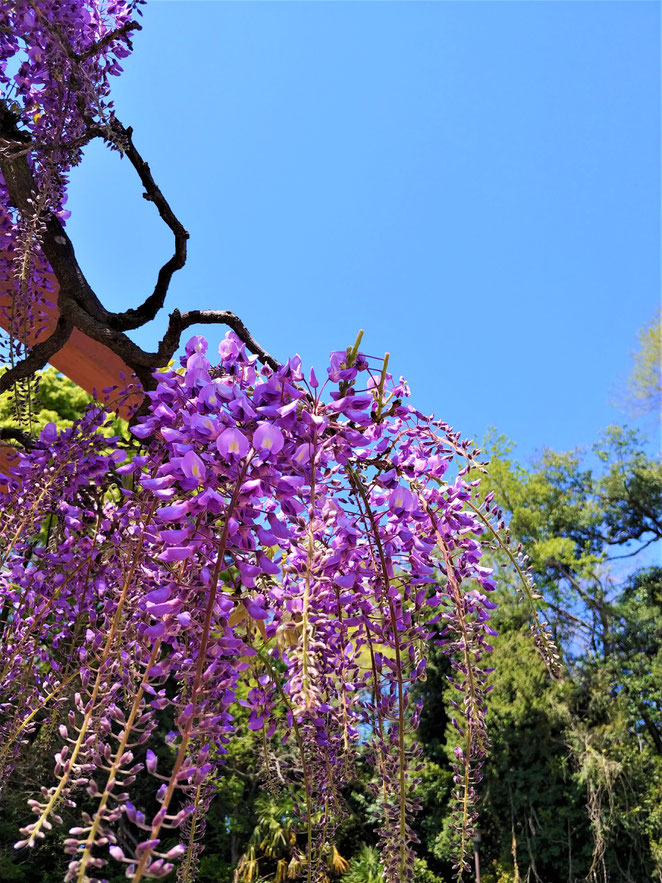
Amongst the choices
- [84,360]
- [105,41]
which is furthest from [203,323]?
[84,360]

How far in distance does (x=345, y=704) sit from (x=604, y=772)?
24.4 ft

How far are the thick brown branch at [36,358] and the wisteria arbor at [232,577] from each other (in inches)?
2.9

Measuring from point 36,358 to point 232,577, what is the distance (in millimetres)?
1063

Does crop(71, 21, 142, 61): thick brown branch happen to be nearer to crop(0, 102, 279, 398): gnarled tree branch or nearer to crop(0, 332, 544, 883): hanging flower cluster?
crop(0, 102, 279, 398): gnarled tree branch

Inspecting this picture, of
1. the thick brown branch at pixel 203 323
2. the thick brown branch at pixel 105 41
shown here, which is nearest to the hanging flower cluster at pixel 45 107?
the thick brown branch at pixel 105 41

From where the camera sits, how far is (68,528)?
152 cm

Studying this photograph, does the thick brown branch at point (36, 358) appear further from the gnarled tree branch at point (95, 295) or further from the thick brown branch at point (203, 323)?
the thick brown branch at point (203, 323)

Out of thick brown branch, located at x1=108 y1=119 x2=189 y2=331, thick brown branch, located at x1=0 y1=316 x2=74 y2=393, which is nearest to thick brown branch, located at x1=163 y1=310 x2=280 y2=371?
thick brown branch, located at x1=108 y1=119 x2=189 y2=331

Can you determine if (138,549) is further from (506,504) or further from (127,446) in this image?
(506,504)

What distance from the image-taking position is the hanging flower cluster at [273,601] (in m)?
0.68

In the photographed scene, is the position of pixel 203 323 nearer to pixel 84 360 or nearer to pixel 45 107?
pixel 45 107

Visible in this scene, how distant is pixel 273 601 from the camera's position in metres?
1.07

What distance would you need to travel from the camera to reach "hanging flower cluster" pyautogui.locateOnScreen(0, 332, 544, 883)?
0.68m

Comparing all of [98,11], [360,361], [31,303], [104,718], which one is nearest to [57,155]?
[31,303]
